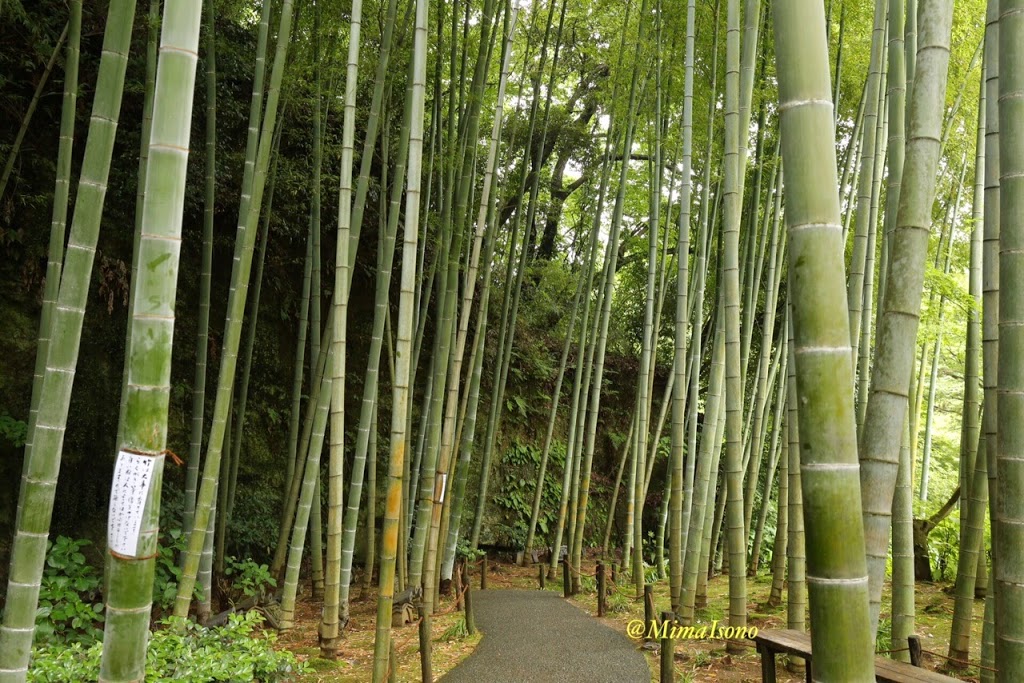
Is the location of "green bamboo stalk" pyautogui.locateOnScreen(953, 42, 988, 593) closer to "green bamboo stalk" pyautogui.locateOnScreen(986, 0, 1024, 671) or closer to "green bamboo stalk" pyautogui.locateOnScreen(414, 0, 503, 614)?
"green bamboo stalk" pyautogui.locateOnScreen(986, 0, 1024, 671)

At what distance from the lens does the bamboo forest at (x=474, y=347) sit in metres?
1.27

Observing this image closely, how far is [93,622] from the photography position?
404 cm

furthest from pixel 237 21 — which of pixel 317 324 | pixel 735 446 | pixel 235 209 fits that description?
pixel 735 446

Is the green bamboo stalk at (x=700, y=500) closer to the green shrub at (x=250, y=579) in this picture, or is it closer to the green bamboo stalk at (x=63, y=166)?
the green shrub at (x=250, y=579)

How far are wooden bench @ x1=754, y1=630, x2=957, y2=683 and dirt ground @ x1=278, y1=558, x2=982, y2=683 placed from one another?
507 mm

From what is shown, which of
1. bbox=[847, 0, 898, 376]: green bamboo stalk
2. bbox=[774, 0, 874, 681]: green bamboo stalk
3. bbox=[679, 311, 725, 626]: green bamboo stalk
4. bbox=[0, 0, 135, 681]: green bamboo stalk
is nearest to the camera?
bbox=[774, 0, 874, 681]: green bamboo stalk

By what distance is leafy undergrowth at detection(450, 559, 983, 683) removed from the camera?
3.43 metres

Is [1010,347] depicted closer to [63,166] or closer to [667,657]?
[667,657]

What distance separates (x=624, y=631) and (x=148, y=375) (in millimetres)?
3953

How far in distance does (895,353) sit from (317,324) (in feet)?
13.6

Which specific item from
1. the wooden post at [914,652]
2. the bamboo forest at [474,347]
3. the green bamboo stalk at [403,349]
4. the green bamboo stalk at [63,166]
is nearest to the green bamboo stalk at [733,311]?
the bamboo forest at [474,347]

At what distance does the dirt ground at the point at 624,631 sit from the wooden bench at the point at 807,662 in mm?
507

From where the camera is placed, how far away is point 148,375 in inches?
49.6

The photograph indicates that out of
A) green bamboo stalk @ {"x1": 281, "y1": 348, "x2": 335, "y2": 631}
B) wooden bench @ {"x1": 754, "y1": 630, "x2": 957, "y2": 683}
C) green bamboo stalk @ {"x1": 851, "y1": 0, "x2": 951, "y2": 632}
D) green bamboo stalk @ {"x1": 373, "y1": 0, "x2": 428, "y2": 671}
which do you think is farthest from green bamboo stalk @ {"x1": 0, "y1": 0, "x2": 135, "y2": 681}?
wooden bench @ {"x1": 754, "y1": 630, "x2": 957, "y2": 683}
